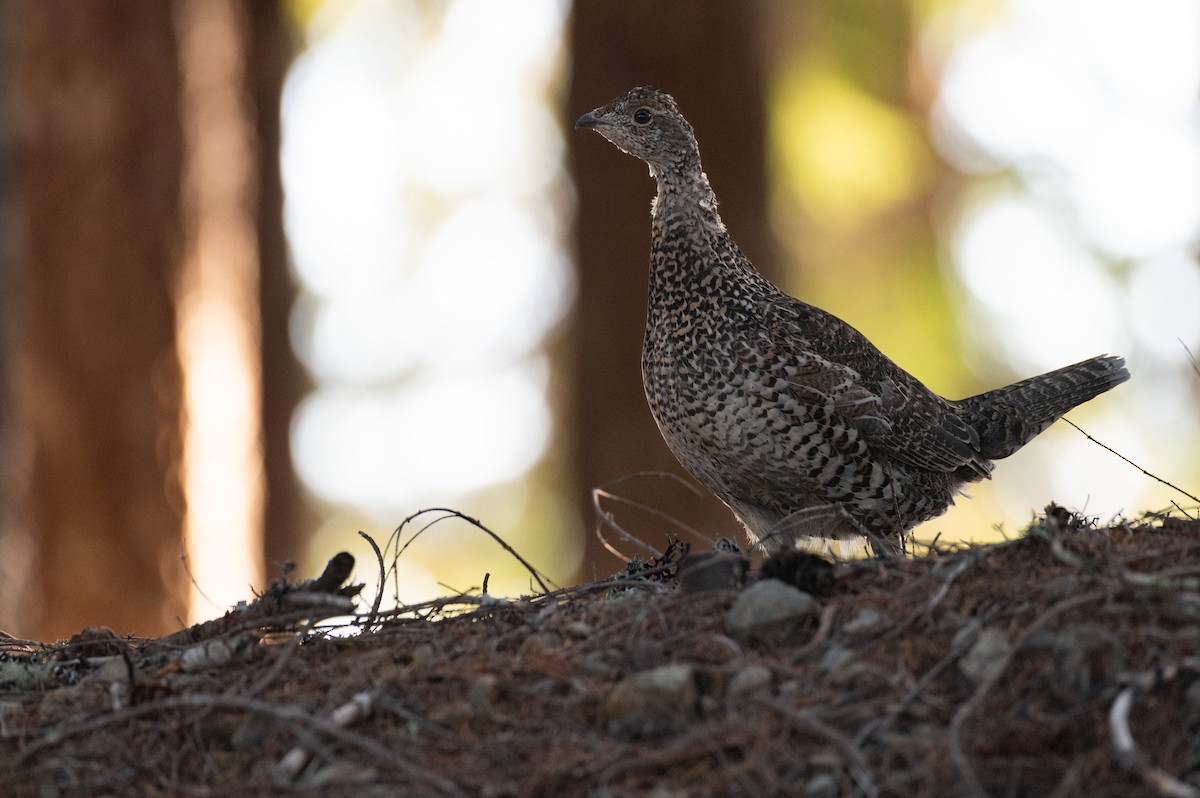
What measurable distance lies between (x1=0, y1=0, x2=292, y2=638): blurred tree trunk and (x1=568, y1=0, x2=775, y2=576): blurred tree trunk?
292 centimetres

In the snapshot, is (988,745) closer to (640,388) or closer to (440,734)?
(440,734)

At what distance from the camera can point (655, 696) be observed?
2.89 metres

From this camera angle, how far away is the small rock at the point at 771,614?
327 cm

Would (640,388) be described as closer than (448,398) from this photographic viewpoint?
Yes

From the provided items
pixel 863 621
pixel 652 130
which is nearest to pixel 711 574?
pixel 863 621

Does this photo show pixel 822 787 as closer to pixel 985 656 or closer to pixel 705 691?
pixel 705 691

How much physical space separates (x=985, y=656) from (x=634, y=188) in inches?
247

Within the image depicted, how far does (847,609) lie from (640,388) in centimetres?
517

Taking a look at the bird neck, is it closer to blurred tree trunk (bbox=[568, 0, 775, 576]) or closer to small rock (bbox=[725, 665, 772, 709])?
blurred tree trunk (bbox=[568, 0, 775, 576])

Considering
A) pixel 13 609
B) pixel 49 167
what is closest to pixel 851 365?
pixel 13 609

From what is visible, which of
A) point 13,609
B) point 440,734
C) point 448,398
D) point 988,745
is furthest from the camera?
point 448,398

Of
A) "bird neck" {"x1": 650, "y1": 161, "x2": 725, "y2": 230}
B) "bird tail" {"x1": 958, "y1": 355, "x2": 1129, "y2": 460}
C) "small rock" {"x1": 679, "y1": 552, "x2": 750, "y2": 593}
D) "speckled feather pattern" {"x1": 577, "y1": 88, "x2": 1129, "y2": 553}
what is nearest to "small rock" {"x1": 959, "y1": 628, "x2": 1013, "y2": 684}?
"small rock" {"x1": 679, "y1": 552, "x2": 750, "y2": 593}

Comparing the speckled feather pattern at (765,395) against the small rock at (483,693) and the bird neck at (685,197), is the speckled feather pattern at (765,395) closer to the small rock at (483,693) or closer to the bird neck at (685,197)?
the bird neck at (685,197)

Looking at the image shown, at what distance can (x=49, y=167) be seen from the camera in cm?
849
